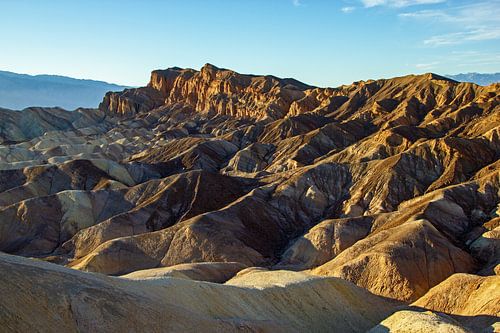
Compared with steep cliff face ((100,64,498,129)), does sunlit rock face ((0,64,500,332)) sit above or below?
below

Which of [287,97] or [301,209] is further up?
[287,97]

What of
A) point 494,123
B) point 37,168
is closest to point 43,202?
point 37,168

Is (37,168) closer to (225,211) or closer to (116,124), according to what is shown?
(225,211)

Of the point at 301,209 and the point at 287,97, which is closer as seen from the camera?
the point at 301,209

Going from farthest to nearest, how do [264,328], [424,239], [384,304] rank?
[424,239] < [384,304] < [264,328]

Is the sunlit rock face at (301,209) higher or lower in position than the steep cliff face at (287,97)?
→ lower

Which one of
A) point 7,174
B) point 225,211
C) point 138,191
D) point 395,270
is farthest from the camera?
point 7,174

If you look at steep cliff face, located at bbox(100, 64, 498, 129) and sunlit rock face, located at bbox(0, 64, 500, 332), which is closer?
sunlit rock face, located at bbox(0, 64, 500, 332)

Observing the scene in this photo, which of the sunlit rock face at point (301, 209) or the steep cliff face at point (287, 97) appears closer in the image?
the sunlit rock face at point (301, 209)
